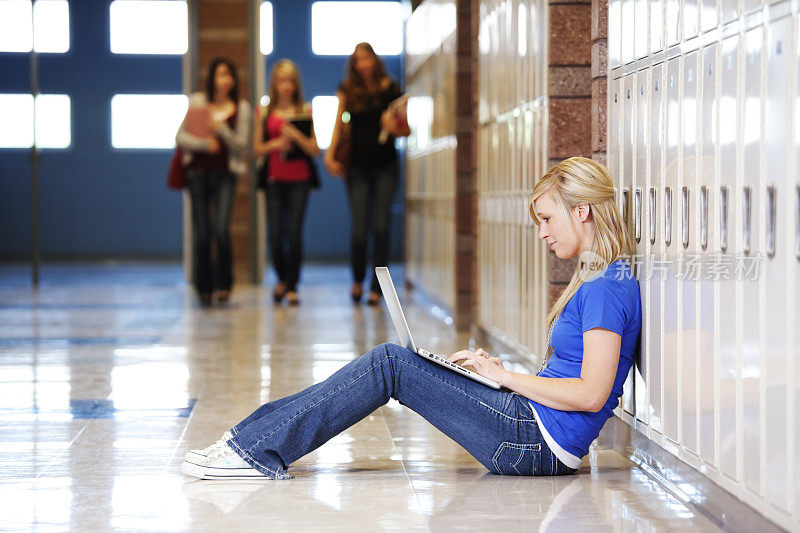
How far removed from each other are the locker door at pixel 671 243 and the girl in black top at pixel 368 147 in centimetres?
516

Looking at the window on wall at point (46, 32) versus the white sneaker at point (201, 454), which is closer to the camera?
the white sneaker at point (201, 454)

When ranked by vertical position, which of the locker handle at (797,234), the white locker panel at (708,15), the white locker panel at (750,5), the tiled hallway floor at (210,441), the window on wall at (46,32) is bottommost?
the tiled hallway floor at (210,441)

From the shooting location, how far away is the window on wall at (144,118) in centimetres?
1453

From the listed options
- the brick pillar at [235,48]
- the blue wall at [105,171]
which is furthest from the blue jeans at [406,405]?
the blue wall at [105,171]

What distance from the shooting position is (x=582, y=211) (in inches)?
116

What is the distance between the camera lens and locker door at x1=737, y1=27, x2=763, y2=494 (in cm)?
227

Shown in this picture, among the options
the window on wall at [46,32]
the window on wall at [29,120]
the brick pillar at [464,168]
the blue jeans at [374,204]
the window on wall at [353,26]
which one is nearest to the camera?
the brick pillar at [464,168]

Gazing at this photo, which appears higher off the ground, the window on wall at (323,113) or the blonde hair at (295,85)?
the window on wall at (323,113)

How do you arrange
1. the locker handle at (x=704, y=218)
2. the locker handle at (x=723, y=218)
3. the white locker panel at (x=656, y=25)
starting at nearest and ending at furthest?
the locker handle at (x=723, y=218) → the locker handle at (x=704, y=218) → the white locker panel at (x=656, y=25)

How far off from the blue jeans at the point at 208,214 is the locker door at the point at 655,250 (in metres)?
5.33

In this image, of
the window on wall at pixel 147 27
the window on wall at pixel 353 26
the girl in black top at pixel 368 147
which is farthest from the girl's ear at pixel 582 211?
the window on wall at pixel 147 27

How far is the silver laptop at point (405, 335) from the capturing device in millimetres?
2881

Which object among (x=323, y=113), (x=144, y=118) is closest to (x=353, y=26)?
(x=323, y=113)

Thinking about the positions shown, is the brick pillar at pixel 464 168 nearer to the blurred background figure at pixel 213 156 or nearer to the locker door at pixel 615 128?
the blurred background figure at pixel 213 156
